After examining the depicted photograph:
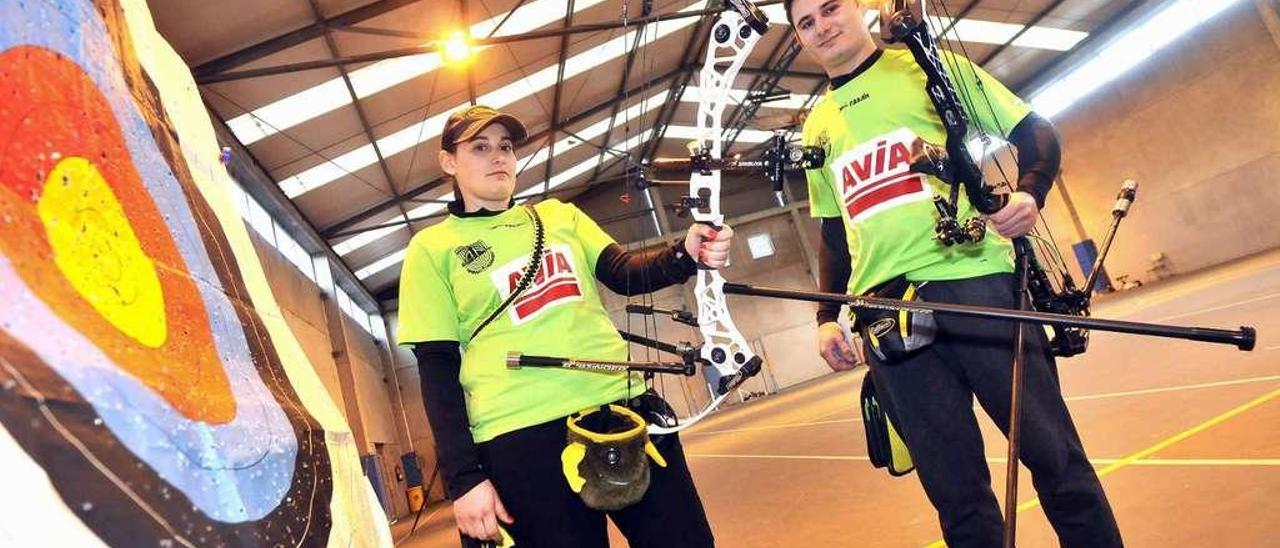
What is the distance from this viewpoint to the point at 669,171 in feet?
5.64

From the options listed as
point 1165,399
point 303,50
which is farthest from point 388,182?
point 1165,399

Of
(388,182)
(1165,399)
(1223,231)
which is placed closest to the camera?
(1165,399)

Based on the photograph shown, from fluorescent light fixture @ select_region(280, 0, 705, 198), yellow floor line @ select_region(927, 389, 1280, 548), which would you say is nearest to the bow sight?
yellow floor line @ select_region(927, 389, 1280, 548)

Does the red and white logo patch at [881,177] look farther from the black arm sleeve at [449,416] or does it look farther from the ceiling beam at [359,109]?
the ceiling beam at [359,109]

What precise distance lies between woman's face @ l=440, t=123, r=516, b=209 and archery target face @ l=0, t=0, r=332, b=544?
0.72 m

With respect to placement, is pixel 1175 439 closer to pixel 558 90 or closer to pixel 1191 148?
pixel 558 90

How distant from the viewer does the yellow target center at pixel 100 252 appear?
791 mm

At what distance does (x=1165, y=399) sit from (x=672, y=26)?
1080 centimetres

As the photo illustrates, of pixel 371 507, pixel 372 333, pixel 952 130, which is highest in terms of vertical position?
pixel 372 333

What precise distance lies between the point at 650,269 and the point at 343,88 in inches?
353

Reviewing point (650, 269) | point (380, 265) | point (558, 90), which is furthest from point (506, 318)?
point (380, 265)

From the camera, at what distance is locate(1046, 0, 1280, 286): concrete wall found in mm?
13703

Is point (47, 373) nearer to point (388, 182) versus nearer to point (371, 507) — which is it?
point (371, 507)

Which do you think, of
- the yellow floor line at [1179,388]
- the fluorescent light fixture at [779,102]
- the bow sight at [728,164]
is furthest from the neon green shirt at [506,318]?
the fluorescent light fixture at [779,102]
